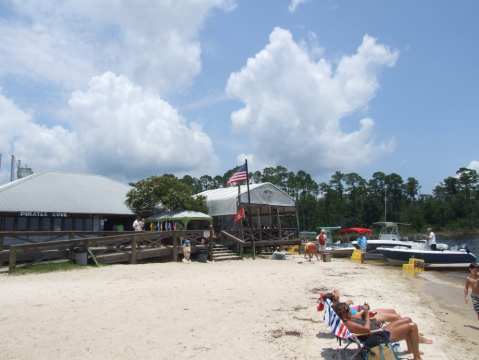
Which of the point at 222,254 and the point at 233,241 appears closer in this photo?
the point at 222,254

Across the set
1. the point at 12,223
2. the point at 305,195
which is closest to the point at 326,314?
the point at 12,223

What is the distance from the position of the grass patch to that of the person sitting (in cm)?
1192

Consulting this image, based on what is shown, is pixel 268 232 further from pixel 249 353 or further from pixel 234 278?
pixel 249 353

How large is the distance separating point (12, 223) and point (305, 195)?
246 feet

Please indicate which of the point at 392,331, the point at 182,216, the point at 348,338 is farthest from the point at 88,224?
the point at 392,331

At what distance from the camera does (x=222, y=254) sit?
21.6 m

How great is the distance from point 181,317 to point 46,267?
8.89 metres

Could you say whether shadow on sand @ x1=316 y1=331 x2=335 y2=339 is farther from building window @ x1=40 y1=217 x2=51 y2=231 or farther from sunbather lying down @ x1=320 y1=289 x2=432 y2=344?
building window @ x1=40 y1=217 x2=51 y2=231

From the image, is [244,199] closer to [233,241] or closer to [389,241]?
[233,241]

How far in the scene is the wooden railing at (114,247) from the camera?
1536cm

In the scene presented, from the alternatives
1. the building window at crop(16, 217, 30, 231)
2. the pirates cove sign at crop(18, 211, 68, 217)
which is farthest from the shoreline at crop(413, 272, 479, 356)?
the building window at crop(16, 217, 30, 231)

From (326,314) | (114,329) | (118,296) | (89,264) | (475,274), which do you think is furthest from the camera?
(89,264)

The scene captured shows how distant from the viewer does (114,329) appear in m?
7.45

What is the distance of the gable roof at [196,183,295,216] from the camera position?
90.5 feet
